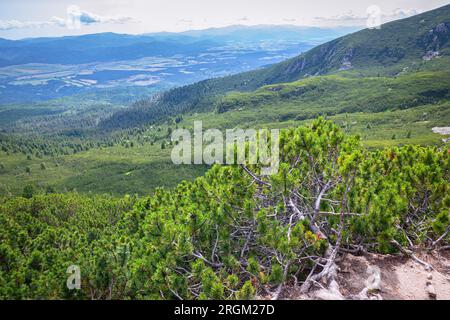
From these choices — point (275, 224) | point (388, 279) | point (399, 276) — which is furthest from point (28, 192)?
point (399, 276)

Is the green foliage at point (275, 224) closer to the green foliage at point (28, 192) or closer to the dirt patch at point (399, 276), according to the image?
the dirt patch at point (399, 276)

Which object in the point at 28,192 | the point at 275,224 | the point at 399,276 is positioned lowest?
the point at 28,192

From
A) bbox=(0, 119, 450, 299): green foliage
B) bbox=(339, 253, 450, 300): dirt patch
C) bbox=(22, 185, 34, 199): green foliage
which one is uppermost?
bbox=(0, 119, 450, 299): green foliage

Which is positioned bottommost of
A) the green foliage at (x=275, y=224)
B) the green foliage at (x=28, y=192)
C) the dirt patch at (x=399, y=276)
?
the green foliage at (x=28, y=192)

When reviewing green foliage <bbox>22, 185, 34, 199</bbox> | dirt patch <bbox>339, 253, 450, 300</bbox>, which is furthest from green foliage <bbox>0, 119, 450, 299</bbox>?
green foliage <bbox>22, 185, 34, 199</bbox>

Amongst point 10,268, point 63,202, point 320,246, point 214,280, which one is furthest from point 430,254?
point 63,202

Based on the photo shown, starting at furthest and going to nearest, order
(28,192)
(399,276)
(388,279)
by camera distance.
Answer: (28,192), (399,276), (388,279)

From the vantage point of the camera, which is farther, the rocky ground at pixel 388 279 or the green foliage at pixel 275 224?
the green foliage at pixel 275 224

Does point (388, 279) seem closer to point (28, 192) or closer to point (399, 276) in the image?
point (399, 276)

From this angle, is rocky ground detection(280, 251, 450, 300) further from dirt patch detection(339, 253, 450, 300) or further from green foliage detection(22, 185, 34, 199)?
green foliage detection(22, 185, 34, 199)

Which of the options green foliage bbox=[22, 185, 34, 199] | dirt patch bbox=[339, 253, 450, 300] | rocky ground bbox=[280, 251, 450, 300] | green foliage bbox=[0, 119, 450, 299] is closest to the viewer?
rocky ground bbox=[280, 251, 450, 300]

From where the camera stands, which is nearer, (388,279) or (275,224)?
(388,279)

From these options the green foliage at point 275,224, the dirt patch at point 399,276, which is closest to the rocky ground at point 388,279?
the dirt patch at point 399,276

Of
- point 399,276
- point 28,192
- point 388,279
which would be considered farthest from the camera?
point 28,192
